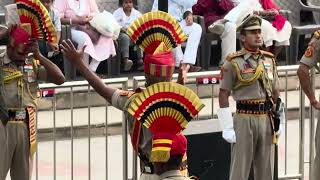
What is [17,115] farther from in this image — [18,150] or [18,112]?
[18,150]

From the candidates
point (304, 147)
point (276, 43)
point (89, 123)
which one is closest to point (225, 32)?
point (276, 43)

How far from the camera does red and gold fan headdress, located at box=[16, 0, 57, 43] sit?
8875mm

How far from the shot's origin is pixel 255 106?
973 cm

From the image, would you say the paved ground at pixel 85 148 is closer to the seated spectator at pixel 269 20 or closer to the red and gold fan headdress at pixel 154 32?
the red and gold fan headdress at pixel 154 32

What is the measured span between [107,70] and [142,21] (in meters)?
7.82

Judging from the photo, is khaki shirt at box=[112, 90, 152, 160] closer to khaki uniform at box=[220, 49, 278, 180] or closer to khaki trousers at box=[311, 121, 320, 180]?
khaki uniform at box=[220, 49, 278, 180]

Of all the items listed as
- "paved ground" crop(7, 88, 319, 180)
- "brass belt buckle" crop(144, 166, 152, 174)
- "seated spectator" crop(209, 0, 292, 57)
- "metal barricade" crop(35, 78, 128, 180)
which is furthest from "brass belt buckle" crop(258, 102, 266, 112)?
"seated spectator" crop(209, 0, 292, 57)

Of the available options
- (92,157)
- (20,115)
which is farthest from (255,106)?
(20,115)

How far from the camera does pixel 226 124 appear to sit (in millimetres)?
9695

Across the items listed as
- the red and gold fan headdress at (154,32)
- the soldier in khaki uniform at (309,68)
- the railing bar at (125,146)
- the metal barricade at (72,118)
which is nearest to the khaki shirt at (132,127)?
the red and gold fan headdress at (154,32)

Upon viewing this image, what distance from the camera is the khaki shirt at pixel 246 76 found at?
9.71 m

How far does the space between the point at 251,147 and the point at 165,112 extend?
10.9 feet

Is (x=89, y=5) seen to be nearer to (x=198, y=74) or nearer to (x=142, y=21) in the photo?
(x=198, y=74)

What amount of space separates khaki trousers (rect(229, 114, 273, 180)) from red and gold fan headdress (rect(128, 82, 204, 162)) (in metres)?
3.10
